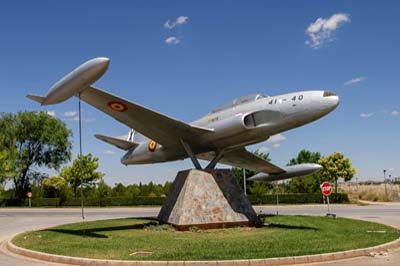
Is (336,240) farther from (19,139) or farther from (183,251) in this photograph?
(19,139)

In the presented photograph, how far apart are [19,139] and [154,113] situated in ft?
163

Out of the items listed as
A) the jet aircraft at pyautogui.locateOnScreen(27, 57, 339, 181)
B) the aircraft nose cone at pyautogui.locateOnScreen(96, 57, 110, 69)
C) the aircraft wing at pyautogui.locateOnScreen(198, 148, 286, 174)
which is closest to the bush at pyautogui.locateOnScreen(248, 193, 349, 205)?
the aircraft wing at pyautogui.locateOnScreen(198, 148, 286, 174)

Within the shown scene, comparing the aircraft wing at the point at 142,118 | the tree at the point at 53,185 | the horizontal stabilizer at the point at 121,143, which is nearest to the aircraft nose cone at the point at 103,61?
the aircraft wing at the point at 142,118

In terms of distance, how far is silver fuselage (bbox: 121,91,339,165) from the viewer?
1409 cm

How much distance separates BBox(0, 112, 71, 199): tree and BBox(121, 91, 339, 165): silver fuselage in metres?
45.4

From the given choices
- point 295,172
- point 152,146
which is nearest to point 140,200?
point 152,146

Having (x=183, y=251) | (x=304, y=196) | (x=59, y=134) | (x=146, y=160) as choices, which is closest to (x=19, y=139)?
(x=59, y=134)

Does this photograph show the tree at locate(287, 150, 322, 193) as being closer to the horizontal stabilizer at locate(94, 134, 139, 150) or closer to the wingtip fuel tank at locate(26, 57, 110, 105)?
the horizontal stabilizer at locate(94, 134, 139, 150)

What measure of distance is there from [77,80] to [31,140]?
51.7 meters

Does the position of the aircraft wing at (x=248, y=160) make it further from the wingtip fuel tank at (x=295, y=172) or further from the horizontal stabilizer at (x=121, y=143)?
the horizontal stabilizer at (x=121, y=143)

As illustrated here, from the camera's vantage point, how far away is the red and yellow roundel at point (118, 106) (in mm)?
15553

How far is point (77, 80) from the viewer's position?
12.4 meters

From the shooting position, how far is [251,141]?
55.3ft

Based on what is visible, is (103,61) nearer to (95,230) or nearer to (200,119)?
(200,119)
